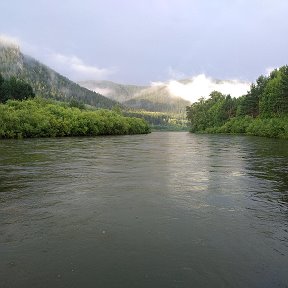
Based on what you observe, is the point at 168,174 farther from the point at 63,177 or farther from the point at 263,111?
the point at 263,111

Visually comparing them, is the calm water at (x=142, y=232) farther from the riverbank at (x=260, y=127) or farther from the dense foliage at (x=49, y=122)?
the riverbank at (x=260, y=127)

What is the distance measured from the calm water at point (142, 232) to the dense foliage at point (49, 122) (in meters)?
54.7

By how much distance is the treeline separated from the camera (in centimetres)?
8940

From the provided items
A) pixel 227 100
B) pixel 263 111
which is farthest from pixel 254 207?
pixel 227 100

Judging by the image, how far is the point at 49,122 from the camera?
278 feet

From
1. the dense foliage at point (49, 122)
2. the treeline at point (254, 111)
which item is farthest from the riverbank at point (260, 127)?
the dense foliage at point (49, 122)

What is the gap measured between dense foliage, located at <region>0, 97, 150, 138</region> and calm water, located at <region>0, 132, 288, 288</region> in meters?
54.7

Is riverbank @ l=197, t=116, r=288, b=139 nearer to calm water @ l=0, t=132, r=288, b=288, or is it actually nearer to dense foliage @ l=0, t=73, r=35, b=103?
calm water @ l=0, t=132, r=288, b=288

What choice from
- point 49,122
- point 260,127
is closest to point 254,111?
point 260,127

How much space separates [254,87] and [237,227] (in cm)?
12346

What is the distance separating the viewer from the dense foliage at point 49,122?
72.6m

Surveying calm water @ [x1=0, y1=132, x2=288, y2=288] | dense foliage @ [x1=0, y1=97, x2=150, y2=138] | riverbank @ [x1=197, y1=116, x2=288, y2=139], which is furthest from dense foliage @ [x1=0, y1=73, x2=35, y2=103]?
calm water @ [x1=0, y1=132, x2=288, y2=288]

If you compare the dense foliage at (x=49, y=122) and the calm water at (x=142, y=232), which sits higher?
the dense foliage at (x=49, y=122)

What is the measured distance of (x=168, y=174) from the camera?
2378 cm
